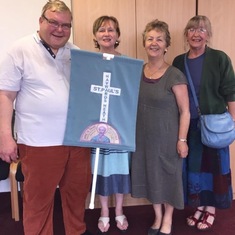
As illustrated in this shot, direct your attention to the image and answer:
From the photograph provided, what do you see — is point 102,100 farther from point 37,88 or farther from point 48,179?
point 48,179

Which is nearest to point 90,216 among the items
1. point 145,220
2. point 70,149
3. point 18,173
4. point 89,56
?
point 145,220

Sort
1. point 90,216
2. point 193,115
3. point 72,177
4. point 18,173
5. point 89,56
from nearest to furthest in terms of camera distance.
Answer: point 89,56 < point 72,177 < point 193,115 < point 18,173 < point 90,216

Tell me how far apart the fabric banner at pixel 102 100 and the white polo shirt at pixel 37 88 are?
72mm

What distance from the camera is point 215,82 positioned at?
2043 millimetres

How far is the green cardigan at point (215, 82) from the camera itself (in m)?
2.04

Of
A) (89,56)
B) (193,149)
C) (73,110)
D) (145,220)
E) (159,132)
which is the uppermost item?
(89,56)

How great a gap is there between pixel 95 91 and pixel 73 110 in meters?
0.16

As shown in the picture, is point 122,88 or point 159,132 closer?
point 122,88

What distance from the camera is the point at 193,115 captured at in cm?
212

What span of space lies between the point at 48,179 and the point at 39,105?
1.45ft

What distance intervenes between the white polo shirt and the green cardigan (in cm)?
93

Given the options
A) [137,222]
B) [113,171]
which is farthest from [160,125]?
[137,222]

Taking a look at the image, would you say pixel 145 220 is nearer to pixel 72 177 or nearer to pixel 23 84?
pixel 72 177

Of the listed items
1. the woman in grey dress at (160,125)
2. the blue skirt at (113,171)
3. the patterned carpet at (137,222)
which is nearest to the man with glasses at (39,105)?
the blue skirt at (113,171)
